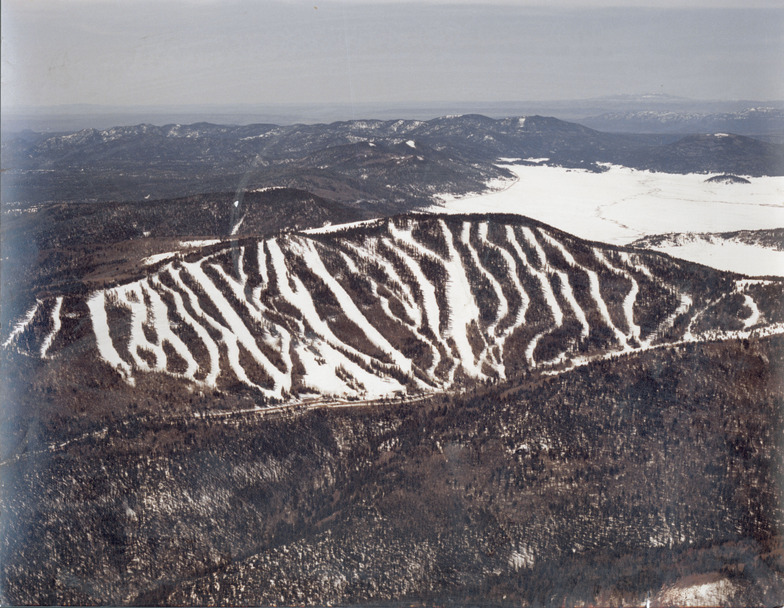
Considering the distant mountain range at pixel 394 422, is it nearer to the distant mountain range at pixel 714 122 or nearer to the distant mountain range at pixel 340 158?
the distant mountain range at pixel 714 122

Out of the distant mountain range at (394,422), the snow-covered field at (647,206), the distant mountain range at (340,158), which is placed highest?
the distant mountain range at (340,158)

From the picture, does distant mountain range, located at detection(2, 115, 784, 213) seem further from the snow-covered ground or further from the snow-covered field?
the snow-covered ground

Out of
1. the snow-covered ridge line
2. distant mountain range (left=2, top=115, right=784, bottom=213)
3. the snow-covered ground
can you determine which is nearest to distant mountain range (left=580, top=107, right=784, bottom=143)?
distant mountain range (left=2, top=115, right=784, bottom=213)

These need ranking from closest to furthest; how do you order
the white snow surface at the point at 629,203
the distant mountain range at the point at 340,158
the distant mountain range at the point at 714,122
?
the distant mountain range at the point at 714,122 < the white snow surface at the point at 629,203 < the distant mountain range at the point at 340,158

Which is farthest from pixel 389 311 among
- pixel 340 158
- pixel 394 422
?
pixel 340 158

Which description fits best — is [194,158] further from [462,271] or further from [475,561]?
[475,561]

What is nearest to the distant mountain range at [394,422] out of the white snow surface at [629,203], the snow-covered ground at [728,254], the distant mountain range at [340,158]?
the snow-covered ground at [728,254]

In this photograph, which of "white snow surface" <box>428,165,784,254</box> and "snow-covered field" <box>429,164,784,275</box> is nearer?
"snow-covered field" <box>429,164,784,275</box>
